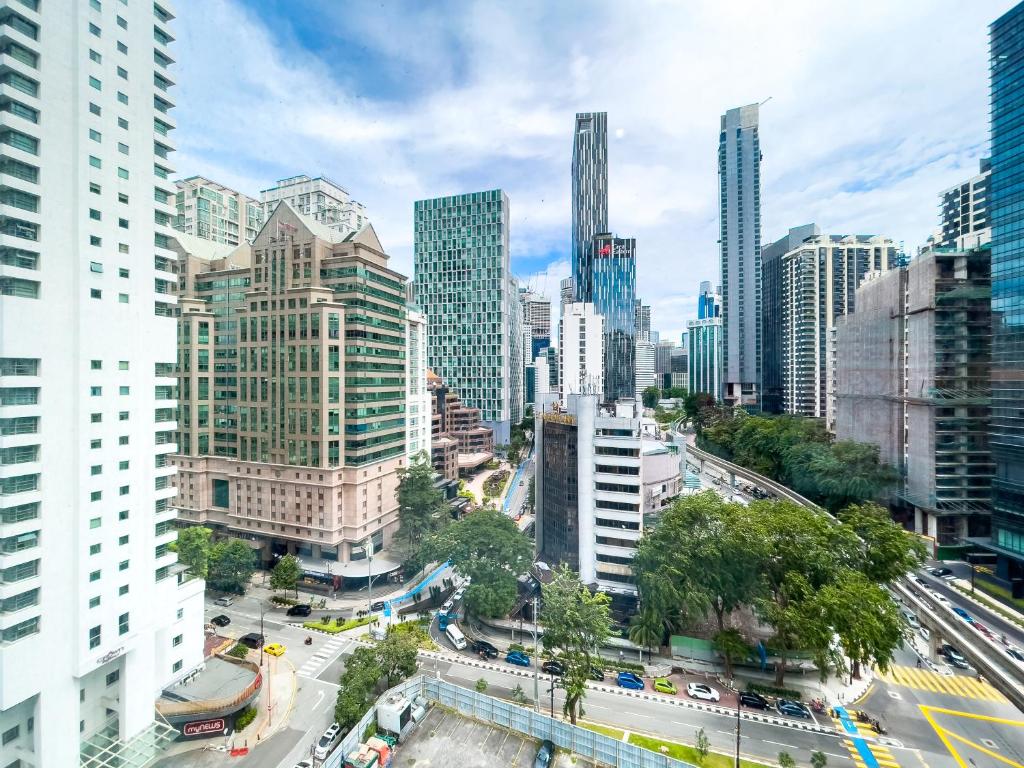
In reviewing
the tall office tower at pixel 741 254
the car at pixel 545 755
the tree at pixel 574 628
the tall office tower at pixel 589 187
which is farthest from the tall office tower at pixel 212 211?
the tall office tower at pixel 741 254

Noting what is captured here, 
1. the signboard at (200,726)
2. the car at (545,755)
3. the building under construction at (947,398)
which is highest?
the building under construction at (947,398)

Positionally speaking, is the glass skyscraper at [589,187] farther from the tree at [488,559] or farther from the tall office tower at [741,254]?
the tree at [488,559]

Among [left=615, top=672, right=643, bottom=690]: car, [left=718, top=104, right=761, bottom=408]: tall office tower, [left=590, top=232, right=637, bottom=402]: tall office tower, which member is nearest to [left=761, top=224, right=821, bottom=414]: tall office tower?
[left=718, top=104, right=761, bottom=408]: tall office tower

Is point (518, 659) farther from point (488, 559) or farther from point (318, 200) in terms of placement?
point (318, 200)

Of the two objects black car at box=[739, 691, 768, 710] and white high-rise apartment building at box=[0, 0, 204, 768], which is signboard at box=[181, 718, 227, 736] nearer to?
white high-rise apartment building at box=[0, 0, 204, 768]

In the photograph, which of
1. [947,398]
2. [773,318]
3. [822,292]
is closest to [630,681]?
[947,398]
